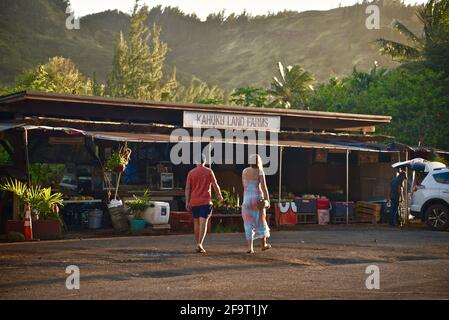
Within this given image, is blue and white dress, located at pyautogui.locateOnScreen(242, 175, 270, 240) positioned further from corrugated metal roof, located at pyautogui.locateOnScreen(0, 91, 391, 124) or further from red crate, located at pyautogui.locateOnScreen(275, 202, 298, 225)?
red crate, located at pyautogui.locateOnScreen(275, 202, 298, 225)

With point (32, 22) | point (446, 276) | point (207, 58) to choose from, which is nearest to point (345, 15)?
point (207, 58)

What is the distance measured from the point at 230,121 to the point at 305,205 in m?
3.50

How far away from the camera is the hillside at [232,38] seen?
112750mm

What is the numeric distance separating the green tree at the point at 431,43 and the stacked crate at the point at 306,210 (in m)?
20.5

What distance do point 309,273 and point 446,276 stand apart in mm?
2044

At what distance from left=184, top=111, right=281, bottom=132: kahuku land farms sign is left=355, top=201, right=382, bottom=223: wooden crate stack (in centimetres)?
372

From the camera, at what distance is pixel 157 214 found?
19.2 metres

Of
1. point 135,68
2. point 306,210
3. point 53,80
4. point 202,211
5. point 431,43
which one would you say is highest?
point 135,68

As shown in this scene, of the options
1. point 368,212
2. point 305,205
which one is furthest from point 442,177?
point 305,205

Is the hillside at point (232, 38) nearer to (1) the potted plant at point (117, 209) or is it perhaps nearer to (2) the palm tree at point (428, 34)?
(2) the palm tree at point (428, 34)

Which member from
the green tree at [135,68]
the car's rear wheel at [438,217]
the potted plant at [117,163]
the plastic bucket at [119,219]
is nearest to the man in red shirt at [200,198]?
the plastic bucket at [119,219]

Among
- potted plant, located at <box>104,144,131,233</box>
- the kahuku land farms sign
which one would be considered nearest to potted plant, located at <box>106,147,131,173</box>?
potted plant, located at <box>104,144,131,233</box>

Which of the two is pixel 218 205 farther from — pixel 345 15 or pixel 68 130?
pixel 345 15

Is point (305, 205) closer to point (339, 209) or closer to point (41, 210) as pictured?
point (339, 209)
